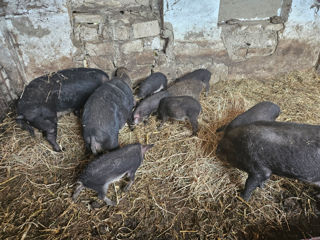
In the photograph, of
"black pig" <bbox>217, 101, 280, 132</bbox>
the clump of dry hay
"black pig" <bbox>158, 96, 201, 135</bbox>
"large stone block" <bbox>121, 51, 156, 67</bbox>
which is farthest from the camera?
"large stone block" <bbox>121, 51, 156, 67</bbox>

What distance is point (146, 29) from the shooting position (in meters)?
4.54

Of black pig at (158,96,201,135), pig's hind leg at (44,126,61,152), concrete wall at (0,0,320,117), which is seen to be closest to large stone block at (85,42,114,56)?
concrete wall at (0,0,320,117)

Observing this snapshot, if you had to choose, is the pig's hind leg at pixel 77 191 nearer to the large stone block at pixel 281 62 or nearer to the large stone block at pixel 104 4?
the large stone block at pixel 104 4

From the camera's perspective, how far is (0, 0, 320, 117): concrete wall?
4.12 meters

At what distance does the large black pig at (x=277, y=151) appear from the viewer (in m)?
2.47

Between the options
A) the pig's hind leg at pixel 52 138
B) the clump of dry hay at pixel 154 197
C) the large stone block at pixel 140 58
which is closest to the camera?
the clump of dry hay at pixel 154 197

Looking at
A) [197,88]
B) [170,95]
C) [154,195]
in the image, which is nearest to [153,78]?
[170,95]

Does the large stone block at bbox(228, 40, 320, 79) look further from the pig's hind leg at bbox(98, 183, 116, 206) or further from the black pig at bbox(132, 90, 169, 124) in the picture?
the pig's hind leg at bbox(98, 183, 116, 206)

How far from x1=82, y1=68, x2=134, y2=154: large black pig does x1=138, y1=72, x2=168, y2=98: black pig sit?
77 cm

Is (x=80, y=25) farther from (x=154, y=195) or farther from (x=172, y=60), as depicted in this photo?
(x=154, y=195)

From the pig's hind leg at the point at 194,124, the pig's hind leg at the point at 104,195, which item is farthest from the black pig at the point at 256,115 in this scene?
the pig's hind leg at the point at 104,195

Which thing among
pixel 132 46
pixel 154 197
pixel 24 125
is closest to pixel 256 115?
pixel 154 197

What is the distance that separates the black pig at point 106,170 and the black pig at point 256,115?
148cm

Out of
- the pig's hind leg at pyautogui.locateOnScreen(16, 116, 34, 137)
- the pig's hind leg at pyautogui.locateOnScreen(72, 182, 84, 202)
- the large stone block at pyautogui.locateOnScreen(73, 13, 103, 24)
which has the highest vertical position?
the large stone block at pyautogui.locateOnScreen(73, 13, 103, 24)
